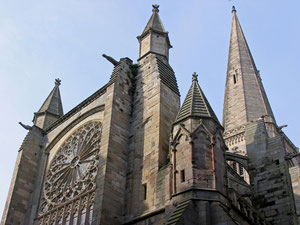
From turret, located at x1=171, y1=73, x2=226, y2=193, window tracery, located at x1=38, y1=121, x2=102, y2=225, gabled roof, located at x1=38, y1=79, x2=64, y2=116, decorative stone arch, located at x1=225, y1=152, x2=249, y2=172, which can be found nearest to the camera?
turret, located at x1=171, y1=73, x2=226, y2=193

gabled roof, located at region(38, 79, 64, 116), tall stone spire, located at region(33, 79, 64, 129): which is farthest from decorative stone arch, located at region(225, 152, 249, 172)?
gabled roof, located at region(38, 79, 64, 116)

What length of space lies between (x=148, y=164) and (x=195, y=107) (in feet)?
7.42

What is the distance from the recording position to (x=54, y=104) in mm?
22703

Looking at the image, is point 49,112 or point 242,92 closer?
point 49,112

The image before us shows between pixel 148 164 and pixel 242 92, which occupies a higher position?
pixel 242 92

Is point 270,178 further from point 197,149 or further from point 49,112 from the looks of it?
point 49,112

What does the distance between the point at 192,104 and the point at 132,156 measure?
109 inches

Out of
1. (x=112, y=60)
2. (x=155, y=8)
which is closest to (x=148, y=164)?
(x=112, y=60)

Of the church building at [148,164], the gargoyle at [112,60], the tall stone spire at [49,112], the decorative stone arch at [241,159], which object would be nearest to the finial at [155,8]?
the church building at [148,164]

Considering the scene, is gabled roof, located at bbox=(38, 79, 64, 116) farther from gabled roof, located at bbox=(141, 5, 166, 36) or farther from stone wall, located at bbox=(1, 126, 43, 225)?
gabled roof, located at bbox=(141, 5, 166, 36)

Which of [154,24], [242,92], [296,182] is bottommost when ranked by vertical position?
[296,182]

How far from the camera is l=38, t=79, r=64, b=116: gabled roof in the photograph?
2215 centimetres

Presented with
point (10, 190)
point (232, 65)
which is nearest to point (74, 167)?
point (10, 190)

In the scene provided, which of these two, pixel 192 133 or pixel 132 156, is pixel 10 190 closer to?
pixel 132 156
